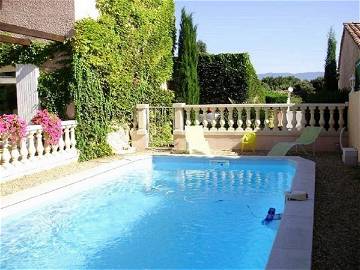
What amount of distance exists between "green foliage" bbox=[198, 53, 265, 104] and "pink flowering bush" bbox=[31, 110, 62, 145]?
424 inches

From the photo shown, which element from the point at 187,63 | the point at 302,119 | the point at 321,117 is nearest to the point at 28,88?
the point at 187,63

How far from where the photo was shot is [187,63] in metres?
18.2

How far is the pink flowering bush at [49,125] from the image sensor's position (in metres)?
10.7

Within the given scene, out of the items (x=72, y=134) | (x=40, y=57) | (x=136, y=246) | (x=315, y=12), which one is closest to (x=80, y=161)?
(x=72, y=134)

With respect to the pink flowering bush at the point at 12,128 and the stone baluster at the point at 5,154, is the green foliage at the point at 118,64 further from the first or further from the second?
the stone baluster at the point at 5,154

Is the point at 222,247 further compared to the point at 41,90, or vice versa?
the point at 41,90

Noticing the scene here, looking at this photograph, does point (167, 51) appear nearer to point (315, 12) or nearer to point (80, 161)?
point (315, 12)

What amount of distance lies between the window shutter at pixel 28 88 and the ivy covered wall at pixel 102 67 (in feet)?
0.60

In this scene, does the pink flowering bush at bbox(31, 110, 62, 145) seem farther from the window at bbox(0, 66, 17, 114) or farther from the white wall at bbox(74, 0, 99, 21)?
the window at bbox(0, 66, 17, 114)

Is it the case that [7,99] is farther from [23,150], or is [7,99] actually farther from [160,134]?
[23,150]

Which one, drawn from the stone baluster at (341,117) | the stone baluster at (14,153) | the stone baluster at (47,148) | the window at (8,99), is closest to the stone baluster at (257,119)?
the stone baluster at (341,117)

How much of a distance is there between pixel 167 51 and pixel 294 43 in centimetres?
2356

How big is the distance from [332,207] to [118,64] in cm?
868

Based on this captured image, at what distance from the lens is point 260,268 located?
17.1ft
